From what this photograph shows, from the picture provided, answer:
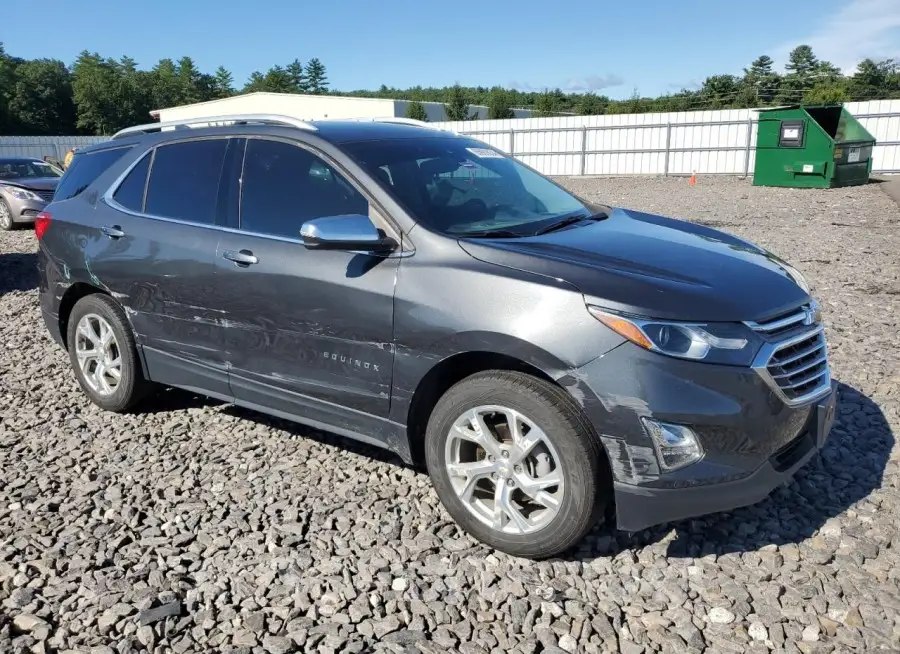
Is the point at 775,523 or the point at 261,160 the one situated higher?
the point at 261,160

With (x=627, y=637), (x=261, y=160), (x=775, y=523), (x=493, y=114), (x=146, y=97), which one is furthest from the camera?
(x=146, y=97)

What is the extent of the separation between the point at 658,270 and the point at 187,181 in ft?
9.32

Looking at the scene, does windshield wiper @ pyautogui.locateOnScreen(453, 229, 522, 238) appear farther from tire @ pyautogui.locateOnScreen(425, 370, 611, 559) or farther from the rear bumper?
the rear bumper

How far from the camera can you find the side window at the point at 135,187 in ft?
15.1

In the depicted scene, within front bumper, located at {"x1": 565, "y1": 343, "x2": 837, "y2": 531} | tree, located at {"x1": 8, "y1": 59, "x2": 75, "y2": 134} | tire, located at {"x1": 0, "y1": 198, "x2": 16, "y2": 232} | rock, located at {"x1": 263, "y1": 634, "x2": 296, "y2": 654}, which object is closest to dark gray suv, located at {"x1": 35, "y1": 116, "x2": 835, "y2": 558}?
front bumper, located at {"x1": 565, "y1": 343, "x2": 837, "y2": 531}

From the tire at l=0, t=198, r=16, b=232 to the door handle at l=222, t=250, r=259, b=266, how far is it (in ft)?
41.9

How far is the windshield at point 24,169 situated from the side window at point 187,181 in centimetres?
1246

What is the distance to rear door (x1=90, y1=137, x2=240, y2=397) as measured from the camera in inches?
161

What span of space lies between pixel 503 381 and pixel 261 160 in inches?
77.1

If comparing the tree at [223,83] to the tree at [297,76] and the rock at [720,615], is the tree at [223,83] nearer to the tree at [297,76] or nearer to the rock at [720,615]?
the tree at [297,76]

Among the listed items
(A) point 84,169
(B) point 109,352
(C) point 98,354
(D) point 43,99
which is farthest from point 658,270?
(D) point 43,99

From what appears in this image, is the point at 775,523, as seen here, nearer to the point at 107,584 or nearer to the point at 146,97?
the point at 107,584

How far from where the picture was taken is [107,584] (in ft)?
9.99

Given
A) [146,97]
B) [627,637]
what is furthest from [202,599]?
[146,97]
